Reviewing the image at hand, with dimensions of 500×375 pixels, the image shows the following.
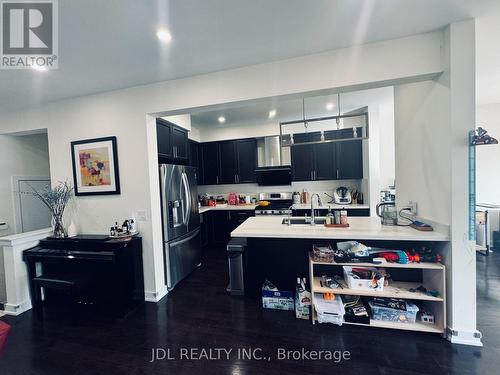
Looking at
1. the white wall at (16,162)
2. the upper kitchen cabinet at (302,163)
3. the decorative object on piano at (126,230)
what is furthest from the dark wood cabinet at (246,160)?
the white wall at (16,162)

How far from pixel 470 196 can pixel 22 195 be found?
18.2 feet

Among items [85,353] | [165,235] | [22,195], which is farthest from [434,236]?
[22,195]

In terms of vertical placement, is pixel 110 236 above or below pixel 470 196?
below

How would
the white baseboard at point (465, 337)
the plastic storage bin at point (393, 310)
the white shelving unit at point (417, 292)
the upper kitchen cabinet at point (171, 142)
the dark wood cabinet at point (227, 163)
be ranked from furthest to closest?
the dark wood cabinet at point (227, 163) → the upper kitchen cabinet at point (171, 142) → the plastic storage bin at point (393, 310) → the white shelving unit at point (417, 292) → the white baseboard at point (465, 337)

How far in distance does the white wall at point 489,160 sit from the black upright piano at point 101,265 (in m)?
6.05

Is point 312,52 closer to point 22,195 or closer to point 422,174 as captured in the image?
point 422,174

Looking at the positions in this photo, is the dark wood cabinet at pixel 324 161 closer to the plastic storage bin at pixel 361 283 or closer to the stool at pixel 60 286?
the plastic storage bin at pixel 361 283

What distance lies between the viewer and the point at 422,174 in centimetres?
219

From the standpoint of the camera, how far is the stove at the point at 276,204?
424cm

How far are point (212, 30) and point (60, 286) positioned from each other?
2.98 m

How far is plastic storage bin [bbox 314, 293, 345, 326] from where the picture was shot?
80.8 inches

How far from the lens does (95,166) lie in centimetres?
279

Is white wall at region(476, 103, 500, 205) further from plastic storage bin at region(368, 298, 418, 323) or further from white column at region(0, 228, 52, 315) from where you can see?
white column at region(0, 228, 52, 315)

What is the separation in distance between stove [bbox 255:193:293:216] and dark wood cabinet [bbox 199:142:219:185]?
47.6 inches
